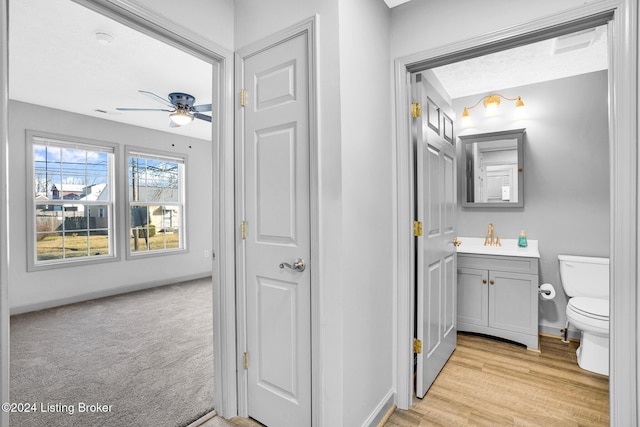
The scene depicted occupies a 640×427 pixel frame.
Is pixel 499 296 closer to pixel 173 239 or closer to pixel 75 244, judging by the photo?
pixel 173 239

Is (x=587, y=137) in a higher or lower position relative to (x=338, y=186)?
higher

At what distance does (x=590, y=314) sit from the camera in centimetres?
228

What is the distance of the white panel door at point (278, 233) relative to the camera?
1.59 metres

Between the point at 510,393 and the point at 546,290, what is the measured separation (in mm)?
1198

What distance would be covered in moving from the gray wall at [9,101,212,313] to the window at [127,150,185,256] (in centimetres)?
14

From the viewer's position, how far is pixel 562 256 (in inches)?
113

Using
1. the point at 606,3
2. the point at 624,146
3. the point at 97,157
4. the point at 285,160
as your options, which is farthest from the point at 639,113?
the point at 97,157

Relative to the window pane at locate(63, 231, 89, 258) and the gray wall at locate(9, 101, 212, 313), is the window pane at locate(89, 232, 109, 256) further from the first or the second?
the gray wall at locate(9, 101, 212, 313)

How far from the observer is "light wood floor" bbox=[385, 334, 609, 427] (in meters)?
1.82

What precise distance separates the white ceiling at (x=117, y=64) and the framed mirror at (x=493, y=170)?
1.70 ft

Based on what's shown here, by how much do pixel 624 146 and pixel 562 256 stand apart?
1913mm

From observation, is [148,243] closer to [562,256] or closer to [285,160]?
[285,160]

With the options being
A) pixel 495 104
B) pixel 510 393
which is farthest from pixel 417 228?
pixel 495 104

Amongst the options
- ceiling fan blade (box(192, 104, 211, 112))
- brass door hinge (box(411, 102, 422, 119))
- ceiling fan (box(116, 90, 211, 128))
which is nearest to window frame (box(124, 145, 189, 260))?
ceiling fan (box(116, 90, 211, 128))
